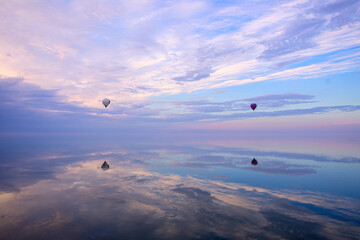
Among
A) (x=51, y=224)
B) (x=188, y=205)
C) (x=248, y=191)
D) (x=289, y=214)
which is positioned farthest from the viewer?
(x=248, y=191)

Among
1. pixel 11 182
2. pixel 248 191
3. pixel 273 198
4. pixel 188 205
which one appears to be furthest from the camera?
pixel 11 182

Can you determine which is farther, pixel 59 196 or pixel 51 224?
pixel 59 196

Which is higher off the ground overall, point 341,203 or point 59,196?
point 341,203

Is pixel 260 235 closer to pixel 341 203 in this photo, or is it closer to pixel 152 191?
pixel 341 203

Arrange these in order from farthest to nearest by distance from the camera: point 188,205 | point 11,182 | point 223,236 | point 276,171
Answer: point 276,171
point 11,182
point 188,205
point 223,236

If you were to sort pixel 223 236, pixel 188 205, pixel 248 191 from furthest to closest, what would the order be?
pixel 248 191 < pixel 188 205 < pixel 223 236

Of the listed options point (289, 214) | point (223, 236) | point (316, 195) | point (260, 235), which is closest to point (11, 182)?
point (223, 236)

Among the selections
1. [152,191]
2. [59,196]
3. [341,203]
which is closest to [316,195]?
[341,203]

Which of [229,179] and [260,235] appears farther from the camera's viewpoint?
[229,179]

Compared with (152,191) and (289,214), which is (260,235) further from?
(152,191)
